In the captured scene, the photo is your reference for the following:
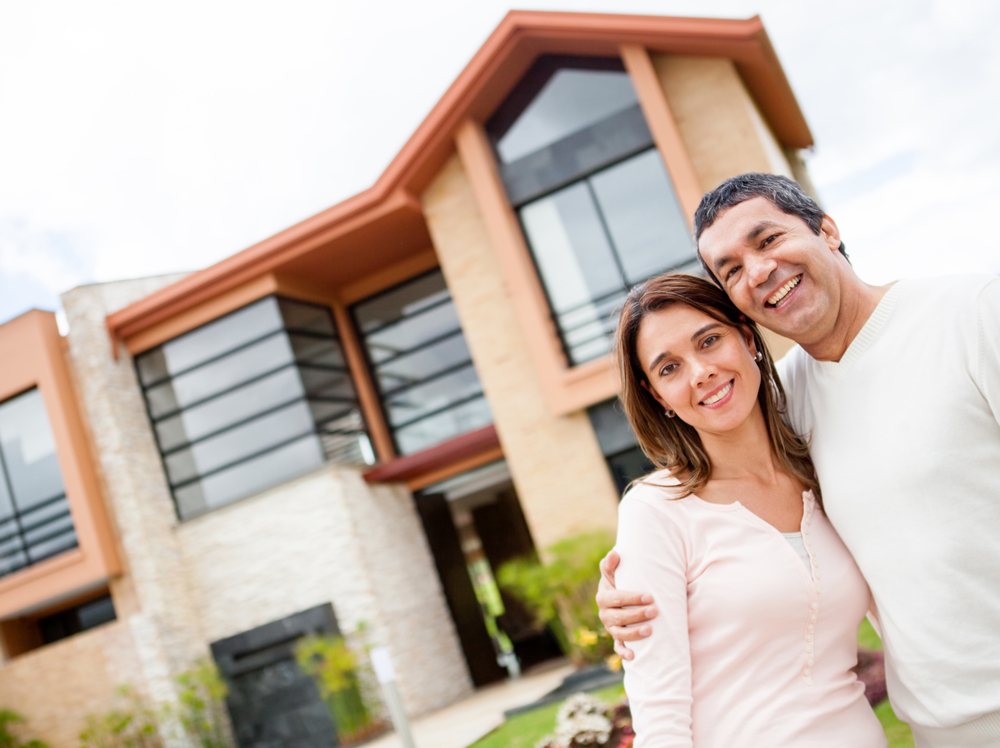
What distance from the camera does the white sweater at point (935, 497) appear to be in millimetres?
1702

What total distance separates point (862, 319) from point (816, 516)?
508mm

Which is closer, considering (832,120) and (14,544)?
(14,544)

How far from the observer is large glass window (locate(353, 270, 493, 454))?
43.7ft

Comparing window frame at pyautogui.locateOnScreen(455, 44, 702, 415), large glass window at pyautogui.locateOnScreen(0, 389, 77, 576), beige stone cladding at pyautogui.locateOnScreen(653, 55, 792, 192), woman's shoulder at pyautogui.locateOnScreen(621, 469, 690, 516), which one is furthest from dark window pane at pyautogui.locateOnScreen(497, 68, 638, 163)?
woman's shoulder at pyautogui.locateOnScreen(621, 469, 690, 516)

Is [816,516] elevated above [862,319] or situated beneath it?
situated beneath

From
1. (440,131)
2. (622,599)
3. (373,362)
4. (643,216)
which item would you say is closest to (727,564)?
(622,599)

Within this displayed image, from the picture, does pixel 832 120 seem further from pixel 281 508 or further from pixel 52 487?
pixel 52 487

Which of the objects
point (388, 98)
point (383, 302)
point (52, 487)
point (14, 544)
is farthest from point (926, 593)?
point (388, 98)

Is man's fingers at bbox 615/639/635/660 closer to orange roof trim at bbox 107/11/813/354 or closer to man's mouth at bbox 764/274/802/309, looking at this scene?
man's mouth at bbox 764/274/802/309

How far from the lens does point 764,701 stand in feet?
5.95

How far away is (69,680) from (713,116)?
12890 millimetres

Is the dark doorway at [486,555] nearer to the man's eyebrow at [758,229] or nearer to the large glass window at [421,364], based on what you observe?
the large glass window at [421,364]

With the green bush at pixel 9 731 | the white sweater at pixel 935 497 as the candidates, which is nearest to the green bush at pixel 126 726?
the green bush at pixel 9 731

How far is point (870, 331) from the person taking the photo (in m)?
1.92
